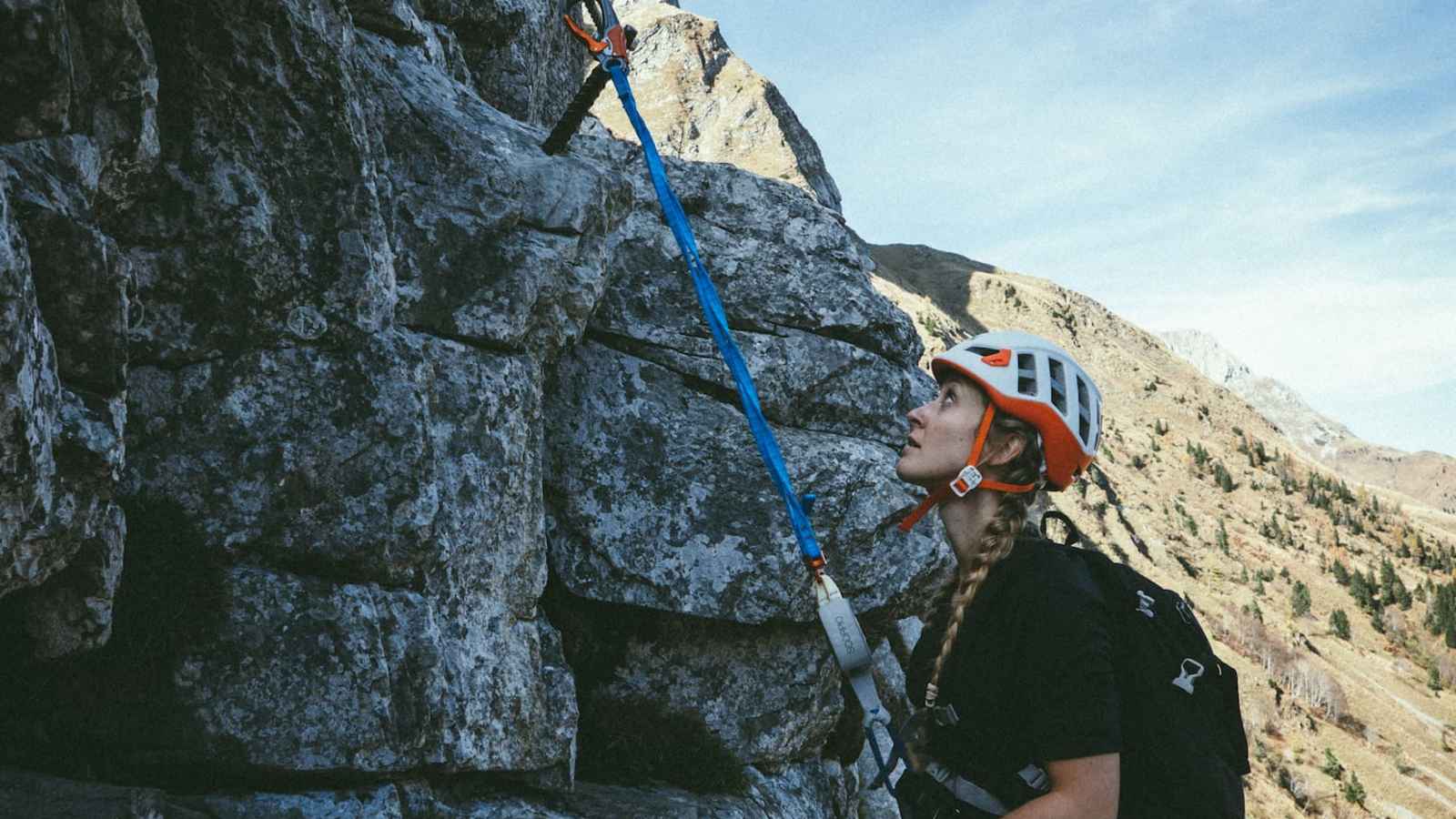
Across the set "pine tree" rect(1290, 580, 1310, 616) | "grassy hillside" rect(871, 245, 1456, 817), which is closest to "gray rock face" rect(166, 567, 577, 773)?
"grassy hillside" rect(871, 245, 1456, 817)

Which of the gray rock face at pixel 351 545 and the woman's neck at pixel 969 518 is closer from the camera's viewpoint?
→ the woman's neck at pixel 969 518

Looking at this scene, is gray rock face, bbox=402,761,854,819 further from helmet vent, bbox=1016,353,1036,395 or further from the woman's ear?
helmet vent, bbox=1016,353,1036,395

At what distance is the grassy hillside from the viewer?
4716 cm

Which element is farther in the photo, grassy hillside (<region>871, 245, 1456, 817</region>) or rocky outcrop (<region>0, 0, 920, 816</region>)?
grassy hillside (<region>871, 245, 1456, 817</region>)

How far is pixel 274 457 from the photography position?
5602 millimetres

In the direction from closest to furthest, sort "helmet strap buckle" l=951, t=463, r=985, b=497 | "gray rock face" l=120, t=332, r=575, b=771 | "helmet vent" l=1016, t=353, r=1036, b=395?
"helmet strap buckle" l=951, t=463, r=985, b=497
"helmet vent" l=1016, t=353, r=1036, b=395
"gray rock face" l=120, t=332, r=575, b=771

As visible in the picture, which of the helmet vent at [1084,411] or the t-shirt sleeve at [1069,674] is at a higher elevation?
the helmet vent at [1084,411]

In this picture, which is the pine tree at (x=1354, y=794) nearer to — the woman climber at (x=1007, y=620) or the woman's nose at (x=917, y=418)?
the woman climber at (x=1007, y=620)

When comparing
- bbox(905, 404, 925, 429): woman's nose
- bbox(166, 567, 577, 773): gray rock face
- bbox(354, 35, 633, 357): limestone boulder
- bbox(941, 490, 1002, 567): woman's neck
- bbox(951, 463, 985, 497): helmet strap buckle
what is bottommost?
bbox(166, 567, 577, 773): gray rock face

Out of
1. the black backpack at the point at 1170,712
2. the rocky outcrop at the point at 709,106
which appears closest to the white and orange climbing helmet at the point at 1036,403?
the black backpack at the point at 1170,712

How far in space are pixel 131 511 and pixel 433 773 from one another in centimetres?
246

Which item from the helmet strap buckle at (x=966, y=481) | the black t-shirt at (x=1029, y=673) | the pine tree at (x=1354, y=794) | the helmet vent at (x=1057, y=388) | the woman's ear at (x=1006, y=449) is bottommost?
the pine tree at (x=1354, y=794)

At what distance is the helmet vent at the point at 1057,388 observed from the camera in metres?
4.38

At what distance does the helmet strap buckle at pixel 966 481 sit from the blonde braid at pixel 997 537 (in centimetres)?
15
